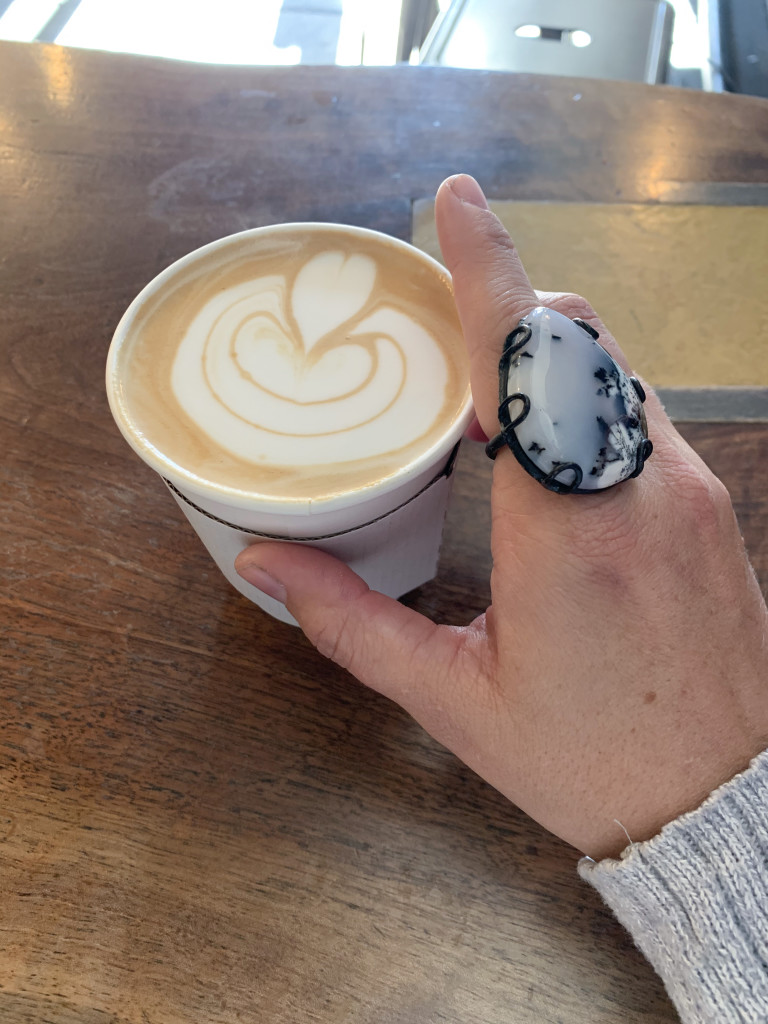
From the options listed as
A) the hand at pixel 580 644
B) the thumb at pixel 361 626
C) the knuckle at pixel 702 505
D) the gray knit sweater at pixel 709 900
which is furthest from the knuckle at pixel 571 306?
the gray knit sweater at pixel 709 900

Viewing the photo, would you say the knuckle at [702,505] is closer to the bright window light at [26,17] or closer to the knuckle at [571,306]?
the knuckle at [571,306]

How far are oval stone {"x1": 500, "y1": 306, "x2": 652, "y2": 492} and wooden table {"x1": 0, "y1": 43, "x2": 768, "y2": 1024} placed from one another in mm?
291

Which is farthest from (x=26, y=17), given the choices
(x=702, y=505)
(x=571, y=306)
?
(x=702, y=505)

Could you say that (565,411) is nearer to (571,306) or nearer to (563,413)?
(563,413)

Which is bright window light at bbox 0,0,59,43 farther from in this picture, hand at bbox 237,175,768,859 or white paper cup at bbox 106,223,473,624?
hand at bbox 237,175,768,859

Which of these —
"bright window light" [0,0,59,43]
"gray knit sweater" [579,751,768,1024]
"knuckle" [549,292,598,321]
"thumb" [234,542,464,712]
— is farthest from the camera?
"bright window light" [0,0,59,43]

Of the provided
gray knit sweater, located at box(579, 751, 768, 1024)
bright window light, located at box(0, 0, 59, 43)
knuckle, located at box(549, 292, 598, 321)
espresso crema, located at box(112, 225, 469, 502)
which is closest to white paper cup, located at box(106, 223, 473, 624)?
espresso crema, located at box(112, 225, 469, 502)

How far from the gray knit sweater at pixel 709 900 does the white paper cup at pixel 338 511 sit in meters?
0.34

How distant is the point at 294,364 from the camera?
0.74 metres

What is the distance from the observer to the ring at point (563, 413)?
0.59m

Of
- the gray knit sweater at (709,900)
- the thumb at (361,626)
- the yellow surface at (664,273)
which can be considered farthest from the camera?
the yellow surface at (664,273)

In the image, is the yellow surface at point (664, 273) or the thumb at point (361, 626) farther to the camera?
the yellow surface at point (664, 273)

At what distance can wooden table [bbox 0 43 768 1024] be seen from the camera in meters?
0.63

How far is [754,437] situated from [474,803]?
0.62 m
